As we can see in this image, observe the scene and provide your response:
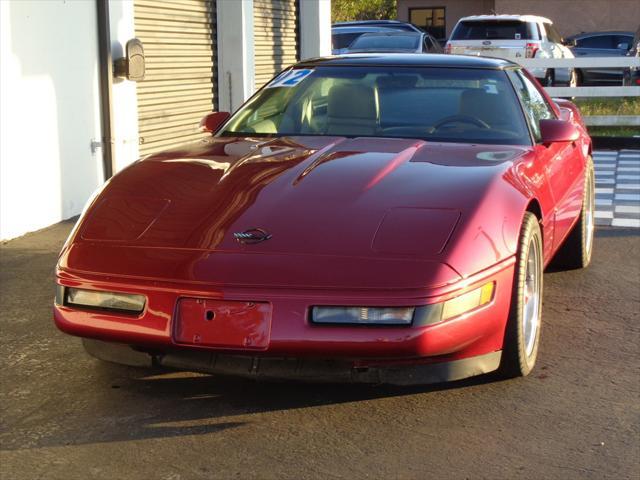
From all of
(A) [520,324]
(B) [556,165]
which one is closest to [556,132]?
(B) [556,165]

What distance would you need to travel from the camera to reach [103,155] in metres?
9.15

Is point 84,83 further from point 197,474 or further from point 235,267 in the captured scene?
point 197,474

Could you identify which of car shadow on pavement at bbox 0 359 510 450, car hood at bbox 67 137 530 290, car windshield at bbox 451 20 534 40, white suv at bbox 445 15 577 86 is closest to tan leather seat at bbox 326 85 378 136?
car hood at bbox 67 137 530 290

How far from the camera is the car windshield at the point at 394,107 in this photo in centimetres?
551

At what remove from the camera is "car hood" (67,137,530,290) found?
4.14 m

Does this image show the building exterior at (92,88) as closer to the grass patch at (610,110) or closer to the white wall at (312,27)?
the white wall at (312,27)

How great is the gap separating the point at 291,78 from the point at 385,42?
15.3m

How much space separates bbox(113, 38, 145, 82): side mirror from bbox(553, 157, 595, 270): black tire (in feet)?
12.9

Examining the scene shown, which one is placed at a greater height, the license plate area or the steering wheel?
the steering wheel

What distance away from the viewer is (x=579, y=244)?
6.93m

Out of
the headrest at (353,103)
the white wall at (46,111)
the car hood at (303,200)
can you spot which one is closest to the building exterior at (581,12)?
the white wall at (46,111)

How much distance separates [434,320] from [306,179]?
99 cm

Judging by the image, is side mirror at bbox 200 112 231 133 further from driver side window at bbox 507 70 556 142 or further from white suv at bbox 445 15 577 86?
white suv at bbox 445 15 577 86

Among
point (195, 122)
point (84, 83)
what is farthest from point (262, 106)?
point (195, 122)
